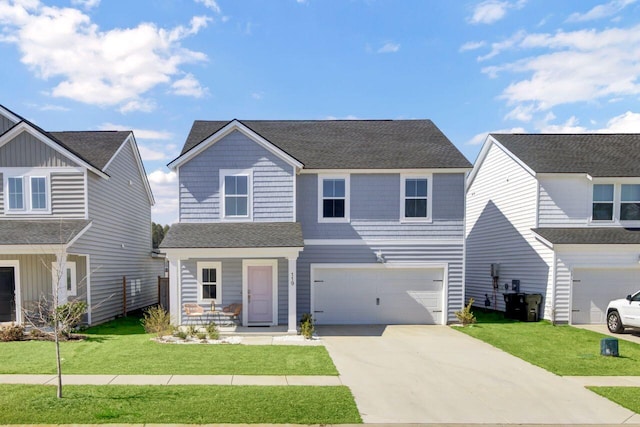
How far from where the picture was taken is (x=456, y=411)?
6.82 metres

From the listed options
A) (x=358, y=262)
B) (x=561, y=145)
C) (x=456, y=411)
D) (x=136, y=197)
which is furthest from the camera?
(x=136, y=197)

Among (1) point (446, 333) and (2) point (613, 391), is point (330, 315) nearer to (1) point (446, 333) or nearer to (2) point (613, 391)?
(1) point (446, 333)

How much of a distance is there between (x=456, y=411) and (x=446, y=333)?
7138mm

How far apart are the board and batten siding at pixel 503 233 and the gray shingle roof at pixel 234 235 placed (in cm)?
955

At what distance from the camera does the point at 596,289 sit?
1511 cm

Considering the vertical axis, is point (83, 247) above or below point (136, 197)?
below

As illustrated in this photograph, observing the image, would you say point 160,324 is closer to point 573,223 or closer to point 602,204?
point 573,223

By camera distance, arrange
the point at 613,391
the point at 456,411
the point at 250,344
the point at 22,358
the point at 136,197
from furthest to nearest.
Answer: the point at 136,197 < the point at 250,344 < the point at 22,358 < the point at 613,391 < the point at 456,411

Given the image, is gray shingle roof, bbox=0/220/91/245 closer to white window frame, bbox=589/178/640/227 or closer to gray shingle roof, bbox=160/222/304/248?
gray shingle roof, bbox=160/222/304/248

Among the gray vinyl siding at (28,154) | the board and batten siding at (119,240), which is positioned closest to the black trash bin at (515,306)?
the board and batten siding at (119,240)

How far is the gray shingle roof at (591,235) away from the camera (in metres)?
14.6

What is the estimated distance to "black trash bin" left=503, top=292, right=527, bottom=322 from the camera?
15.6 meters

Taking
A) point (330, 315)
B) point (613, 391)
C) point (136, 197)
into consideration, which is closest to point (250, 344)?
point (330, 315)

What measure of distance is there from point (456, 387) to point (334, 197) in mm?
8431
